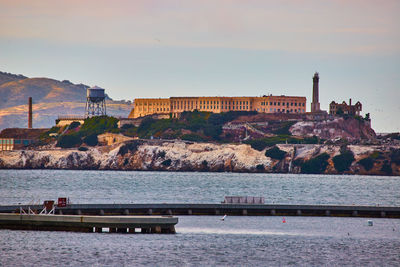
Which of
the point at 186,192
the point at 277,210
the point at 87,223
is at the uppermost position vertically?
the point at 186,192

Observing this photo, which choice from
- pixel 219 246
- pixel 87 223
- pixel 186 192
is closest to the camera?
pixel 219 246

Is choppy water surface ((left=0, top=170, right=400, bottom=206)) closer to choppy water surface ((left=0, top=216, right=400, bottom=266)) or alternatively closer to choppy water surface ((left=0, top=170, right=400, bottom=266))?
choppy water surface ((left=0, top=170, right=400, bottom=266))

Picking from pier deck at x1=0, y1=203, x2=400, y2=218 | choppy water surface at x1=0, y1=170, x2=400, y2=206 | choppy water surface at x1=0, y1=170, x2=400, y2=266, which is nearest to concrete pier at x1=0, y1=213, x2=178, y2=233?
choppy water surface at x1=0, y1=170, x2=400, y2=266

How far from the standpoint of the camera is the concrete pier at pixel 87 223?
276 feet

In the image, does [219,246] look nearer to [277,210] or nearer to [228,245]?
[228,245]

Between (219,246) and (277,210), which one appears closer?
(219,246)

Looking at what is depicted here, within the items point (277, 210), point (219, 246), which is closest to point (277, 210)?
point (277, 210)

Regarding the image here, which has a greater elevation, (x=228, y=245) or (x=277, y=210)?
(x=277, y=210)

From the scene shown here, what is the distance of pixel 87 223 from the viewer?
8444cm

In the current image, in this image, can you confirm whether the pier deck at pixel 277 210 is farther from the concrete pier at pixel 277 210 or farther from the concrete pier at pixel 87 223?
the concrete pier at pixel 87 223

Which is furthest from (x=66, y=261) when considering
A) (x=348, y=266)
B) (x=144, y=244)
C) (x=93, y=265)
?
(x=348, y=266)

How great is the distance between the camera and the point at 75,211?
97.4 m

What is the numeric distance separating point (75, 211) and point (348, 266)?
35631mm

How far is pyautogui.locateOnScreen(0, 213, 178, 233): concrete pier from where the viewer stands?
84188 mm
